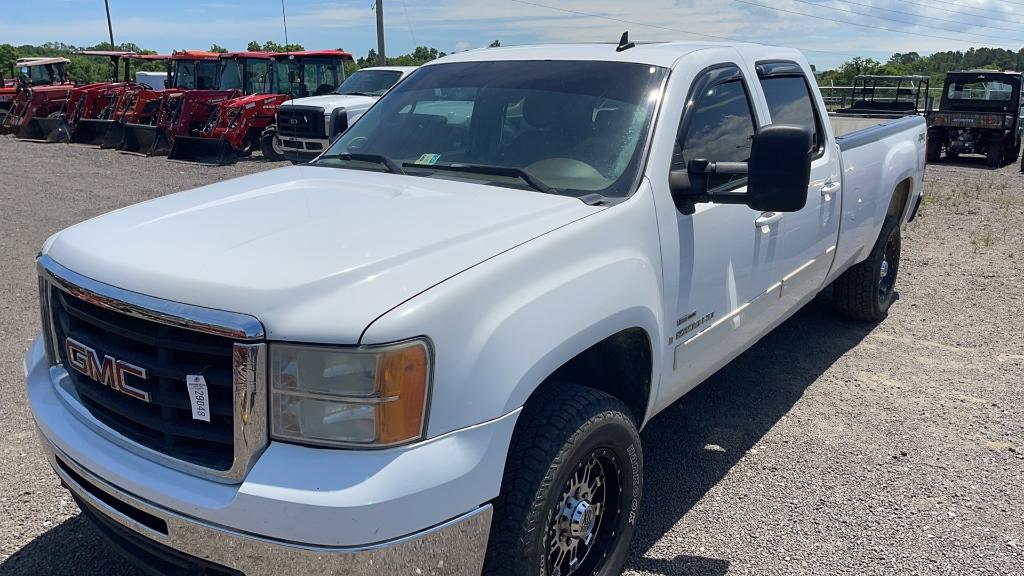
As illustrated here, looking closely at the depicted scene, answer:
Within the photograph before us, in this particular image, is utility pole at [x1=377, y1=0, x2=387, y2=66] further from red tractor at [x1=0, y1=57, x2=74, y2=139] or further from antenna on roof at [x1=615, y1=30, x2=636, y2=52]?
antenna on roof at [x1=615, y1=30, x2=636, y2=52]

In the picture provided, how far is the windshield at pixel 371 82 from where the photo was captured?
16.7m

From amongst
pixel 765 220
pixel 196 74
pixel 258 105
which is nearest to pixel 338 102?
pixel 258 105

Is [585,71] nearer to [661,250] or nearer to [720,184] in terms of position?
[720,184]

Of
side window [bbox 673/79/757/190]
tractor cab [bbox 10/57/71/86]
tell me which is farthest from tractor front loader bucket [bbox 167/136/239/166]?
side window [bbox 673/79/757/190]

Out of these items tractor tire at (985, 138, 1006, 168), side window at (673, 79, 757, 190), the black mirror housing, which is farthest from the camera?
tractor tire at (985, 138, 1006, 168)

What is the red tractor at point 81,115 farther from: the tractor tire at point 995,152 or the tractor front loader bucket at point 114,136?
the tractor tire at point 995,152

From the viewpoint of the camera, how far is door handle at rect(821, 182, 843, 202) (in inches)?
170

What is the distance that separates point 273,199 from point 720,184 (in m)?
1.78

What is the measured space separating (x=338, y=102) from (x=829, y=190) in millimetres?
13018

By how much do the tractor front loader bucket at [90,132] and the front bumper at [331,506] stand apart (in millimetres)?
20020

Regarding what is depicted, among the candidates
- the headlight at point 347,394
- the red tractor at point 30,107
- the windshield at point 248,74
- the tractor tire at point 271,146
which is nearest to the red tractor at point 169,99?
the windshield at point 248,74

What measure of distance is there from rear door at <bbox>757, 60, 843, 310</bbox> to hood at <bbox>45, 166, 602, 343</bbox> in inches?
65.6

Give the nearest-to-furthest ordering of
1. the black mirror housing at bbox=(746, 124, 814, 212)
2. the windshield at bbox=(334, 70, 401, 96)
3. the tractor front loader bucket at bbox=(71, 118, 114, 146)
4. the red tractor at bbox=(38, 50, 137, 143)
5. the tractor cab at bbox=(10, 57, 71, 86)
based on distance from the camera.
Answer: the black mirror housing at bbox=(746, 124, 814, 212)
the windshield at bbox=(334, 70, 401, 96)
the tractor front loader bucket at bbox=(71, 118, 114, 146)
the red tractor at bbox=(38, 50, 137, 143)
the tractor cab at bbox=(10, 57, 71, 86)

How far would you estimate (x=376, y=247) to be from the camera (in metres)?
2.37
